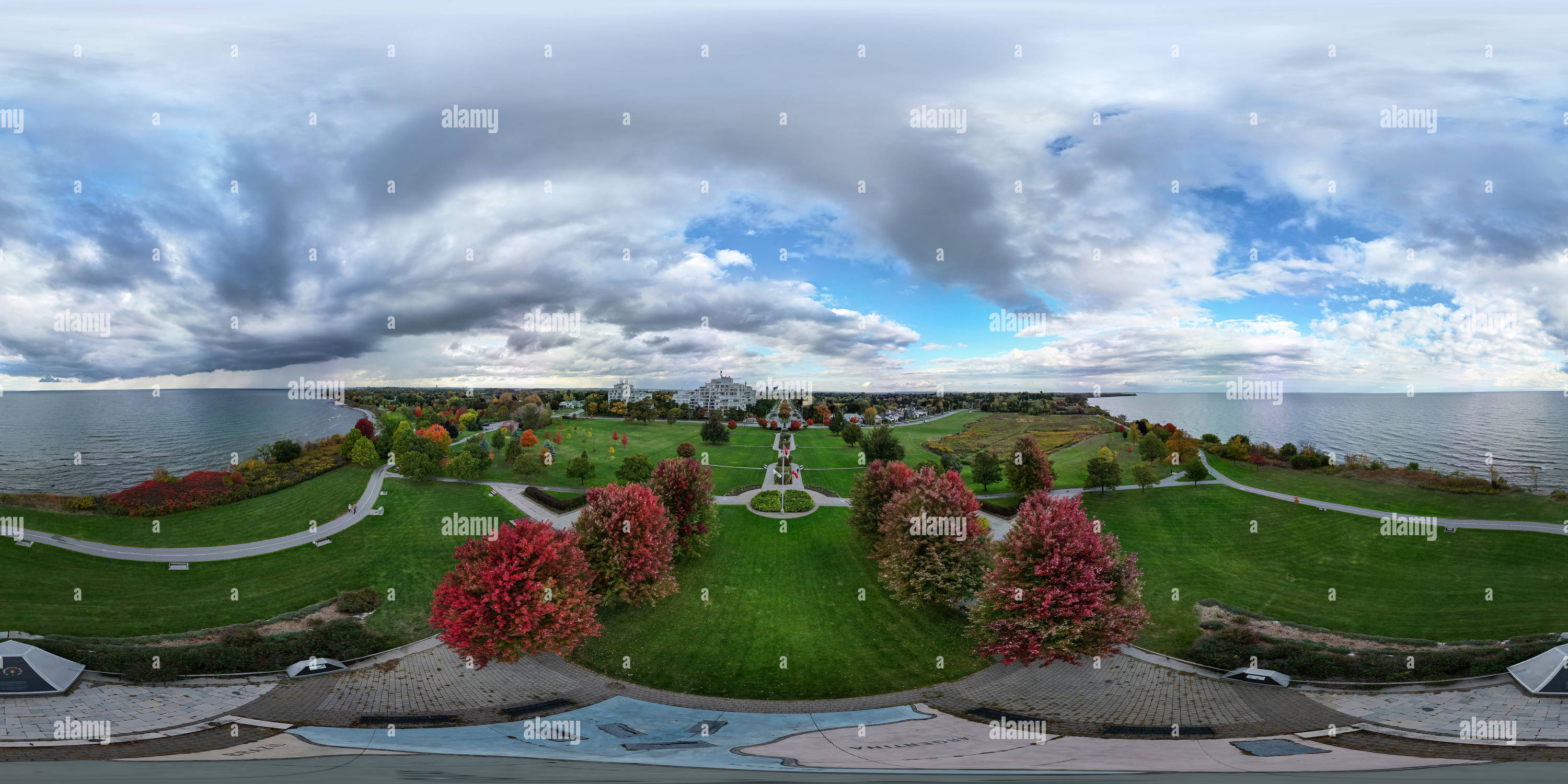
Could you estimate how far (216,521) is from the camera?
78.2ft

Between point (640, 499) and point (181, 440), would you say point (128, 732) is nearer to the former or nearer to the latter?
point (640, 499)

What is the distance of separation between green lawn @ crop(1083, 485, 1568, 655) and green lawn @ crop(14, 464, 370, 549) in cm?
3902

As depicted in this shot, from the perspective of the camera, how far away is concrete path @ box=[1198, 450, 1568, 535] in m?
21.7

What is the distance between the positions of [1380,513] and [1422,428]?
124 feet

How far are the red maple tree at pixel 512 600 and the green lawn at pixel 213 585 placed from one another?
5.03 metres

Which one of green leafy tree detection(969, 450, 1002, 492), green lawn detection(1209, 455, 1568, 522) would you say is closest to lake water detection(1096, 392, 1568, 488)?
green lawn detection(1209, 455, 1568, 522)

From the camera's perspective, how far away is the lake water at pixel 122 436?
90.4 feet

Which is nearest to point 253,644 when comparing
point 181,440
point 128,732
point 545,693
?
point 128,732

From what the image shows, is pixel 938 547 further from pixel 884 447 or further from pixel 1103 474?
pixel 884 447

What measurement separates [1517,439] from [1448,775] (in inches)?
2187
